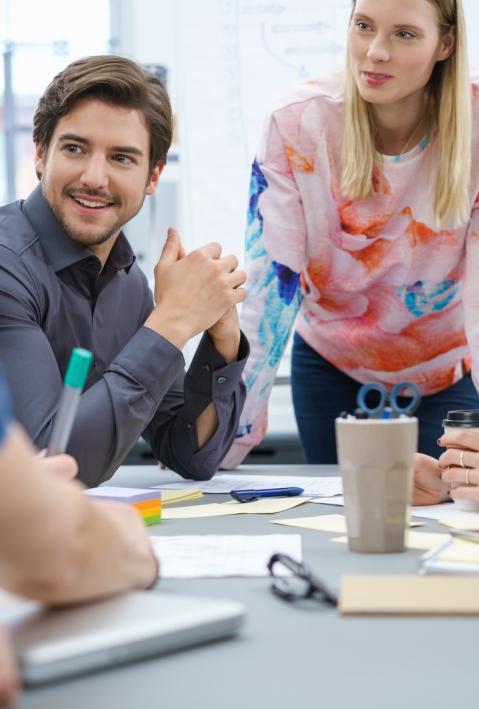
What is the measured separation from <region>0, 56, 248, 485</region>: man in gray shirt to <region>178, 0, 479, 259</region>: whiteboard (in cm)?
91

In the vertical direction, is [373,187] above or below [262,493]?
above

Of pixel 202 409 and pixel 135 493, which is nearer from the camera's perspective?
pixel 135 493

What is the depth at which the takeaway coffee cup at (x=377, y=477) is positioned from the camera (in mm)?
912

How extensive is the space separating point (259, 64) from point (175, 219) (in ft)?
1.60

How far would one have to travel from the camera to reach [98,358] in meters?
1.64

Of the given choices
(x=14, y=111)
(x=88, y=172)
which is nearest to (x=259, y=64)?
(x=14, y=111)

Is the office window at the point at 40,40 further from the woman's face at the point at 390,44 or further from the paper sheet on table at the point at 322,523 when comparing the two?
the paper sheet on table at the point at 322,523

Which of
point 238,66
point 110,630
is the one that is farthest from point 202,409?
point 238,66

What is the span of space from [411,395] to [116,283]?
2.24 feet

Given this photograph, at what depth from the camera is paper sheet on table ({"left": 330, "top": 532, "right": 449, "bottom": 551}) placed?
966 millimetres

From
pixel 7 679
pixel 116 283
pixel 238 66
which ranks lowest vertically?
pixel 7 679

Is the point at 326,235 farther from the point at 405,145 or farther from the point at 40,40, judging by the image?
the point at 40,40

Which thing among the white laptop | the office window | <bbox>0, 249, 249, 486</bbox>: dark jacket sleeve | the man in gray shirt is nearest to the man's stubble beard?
the man in gray shirt

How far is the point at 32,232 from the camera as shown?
156 centimetres
